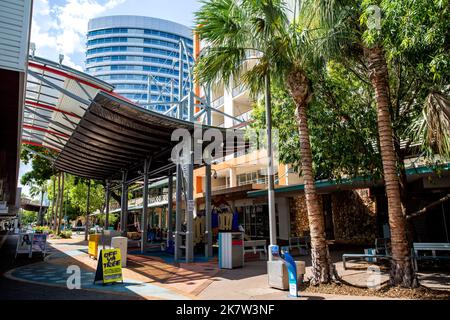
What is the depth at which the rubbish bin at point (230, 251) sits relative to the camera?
12.1 meters

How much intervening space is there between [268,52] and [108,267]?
7.32 metres

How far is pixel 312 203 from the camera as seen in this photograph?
341 inches

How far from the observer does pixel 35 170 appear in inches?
1353

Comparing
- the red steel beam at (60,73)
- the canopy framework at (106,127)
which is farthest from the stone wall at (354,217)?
the red steel beam at (60,73)

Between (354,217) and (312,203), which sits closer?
(312,203)

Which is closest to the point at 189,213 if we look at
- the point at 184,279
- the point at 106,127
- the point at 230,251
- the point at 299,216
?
the point at 230,251

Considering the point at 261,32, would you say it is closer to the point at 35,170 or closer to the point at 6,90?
the point at 6,90

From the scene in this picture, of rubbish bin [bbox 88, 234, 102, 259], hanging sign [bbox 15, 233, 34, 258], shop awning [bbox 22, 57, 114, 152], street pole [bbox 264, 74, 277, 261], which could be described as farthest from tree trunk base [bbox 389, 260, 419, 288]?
hanging sign [bbox 15, 233, 34, 258]

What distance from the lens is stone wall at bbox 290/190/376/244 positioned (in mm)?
20156

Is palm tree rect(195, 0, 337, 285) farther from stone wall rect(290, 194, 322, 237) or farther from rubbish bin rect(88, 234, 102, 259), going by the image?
stone wall rect(290, 194, 322, 237)

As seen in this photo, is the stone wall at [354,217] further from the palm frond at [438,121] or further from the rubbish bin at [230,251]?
the palm frond at [438,121]

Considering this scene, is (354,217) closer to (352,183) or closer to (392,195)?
(352,183)

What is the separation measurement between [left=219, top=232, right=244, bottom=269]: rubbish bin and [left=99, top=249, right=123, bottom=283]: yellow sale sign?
3.83m

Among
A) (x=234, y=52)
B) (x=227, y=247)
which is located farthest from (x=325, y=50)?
(x=227, y=247)
